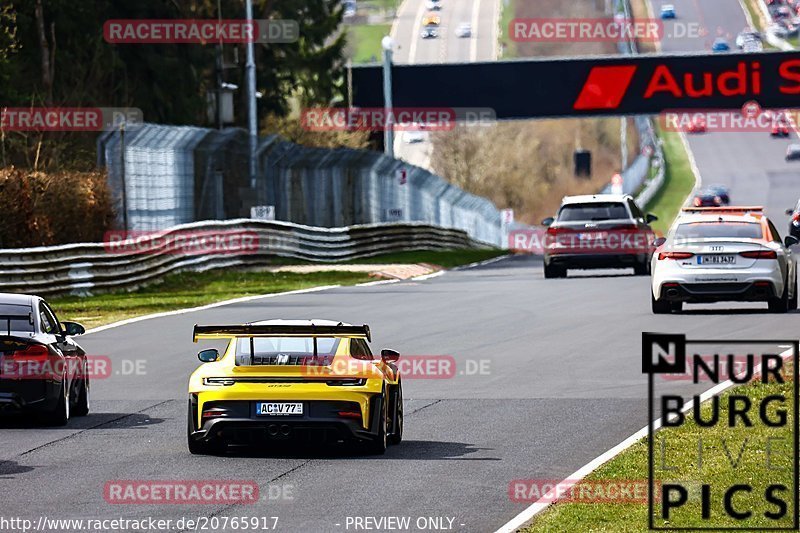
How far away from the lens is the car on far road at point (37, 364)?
14398mm

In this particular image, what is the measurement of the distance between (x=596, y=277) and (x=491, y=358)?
15620mm

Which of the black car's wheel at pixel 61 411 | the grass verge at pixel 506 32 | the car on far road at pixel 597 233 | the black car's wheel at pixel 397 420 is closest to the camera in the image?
the black car's wheel at pixel 397 420

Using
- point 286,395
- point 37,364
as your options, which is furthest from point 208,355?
point 37,364

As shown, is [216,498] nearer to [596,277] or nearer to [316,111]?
[596,277]

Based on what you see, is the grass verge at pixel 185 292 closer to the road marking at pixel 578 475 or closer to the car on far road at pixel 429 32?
the road marking at pixel 578 475

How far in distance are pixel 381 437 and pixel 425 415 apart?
109 inches

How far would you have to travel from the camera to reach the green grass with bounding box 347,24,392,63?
439 ft

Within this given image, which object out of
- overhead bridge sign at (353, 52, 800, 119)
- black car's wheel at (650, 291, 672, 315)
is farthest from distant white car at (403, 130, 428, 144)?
black car's wheel at (650, 291, 672, 315)

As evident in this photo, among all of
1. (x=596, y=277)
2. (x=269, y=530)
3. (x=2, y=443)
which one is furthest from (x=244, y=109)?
(x=269, y=530)

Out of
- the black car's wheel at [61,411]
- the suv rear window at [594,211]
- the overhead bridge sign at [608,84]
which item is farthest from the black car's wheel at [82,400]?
the overhead bridge sign at [608,84]

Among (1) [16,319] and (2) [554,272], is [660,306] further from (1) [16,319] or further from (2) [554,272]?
(1) [16,319]

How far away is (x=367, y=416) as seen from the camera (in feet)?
42.0

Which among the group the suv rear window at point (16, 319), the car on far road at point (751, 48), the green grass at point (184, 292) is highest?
the car on far road at point (751, 48)

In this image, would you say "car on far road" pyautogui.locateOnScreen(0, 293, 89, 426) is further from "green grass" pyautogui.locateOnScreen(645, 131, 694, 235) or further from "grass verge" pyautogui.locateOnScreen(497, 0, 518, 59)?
"grass verge" pyautogui.locateOnScreen(497, 0, 518, 59)
